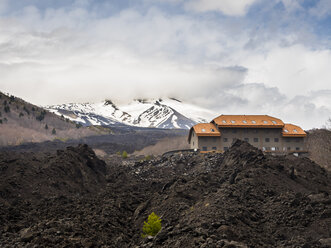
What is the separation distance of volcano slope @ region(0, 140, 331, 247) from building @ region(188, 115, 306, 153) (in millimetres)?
17936

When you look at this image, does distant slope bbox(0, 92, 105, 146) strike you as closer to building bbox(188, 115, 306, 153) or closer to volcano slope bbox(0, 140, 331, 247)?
building bbox(188, 115, 306, 153)

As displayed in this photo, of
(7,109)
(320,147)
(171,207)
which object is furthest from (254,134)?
(7,109)

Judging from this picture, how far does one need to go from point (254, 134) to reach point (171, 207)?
44377mm

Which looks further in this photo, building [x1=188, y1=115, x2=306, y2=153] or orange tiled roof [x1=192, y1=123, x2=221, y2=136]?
building [x1=188, y1=115, x2=306, y2=153]

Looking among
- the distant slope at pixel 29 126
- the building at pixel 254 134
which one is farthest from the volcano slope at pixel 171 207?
the distant slope at pixel 29 126

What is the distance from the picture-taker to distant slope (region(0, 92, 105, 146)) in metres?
128

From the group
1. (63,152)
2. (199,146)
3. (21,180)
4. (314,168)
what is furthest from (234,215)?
(199,146)

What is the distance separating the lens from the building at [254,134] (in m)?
68.6

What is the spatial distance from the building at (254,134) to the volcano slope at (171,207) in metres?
17.9

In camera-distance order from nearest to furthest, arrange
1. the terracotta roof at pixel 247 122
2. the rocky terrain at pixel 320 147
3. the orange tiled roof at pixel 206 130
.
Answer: the rocky terrain at pixel 320 147, the orange tiled roof at pixel 206 130, the terracotta roof at pixel 247 122

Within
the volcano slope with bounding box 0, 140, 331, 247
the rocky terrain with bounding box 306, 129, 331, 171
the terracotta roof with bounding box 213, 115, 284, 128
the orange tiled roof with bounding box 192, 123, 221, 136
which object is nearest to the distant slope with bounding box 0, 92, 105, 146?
the orange tiled roof with bounding box 192, 123, 221, 136

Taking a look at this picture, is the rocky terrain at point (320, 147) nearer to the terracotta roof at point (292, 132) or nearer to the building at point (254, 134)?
the building at point (254, 134)

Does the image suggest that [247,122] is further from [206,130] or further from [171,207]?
[171,207]

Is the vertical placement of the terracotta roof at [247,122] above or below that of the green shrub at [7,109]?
below
